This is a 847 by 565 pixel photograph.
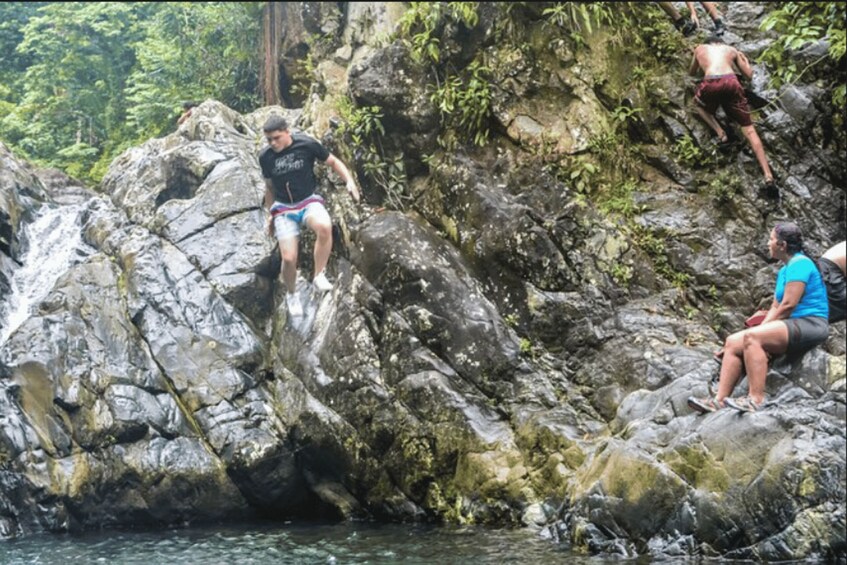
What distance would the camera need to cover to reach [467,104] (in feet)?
34.1

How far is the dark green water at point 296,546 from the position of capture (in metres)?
6.83

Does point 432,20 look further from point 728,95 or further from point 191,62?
Answer: point 191,62

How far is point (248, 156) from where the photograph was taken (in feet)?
39.8

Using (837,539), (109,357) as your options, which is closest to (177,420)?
(109,357)

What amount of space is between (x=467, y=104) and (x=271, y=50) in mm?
5800

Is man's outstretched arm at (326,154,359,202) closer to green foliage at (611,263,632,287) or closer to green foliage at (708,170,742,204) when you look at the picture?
green foliage at (611,263,632,287)

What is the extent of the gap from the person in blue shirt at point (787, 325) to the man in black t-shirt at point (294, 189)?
4.96 m

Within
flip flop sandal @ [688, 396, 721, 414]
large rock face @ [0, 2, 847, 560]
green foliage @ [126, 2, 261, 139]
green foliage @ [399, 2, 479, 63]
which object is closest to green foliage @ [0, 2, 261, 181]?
green foliage @ [126, 2, 261, 139]

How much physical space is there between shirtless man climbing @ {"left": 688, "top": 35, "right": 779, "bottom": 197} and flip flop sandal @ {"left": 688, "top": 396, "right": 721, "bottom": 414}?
3.83 m

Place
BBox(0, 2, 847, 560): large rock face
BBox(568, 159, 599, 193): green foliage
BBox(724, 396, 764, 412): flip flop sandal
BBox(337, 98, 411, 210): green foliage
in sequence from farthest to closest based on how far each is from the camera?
BBox(337, 98, 411, 210): green foliage, BBox(568, 159, 599, 193): green foliage, BBox(0, 2, 847, 560): large rock face, BBox(724, 396, 764, 412): flip flop sandal

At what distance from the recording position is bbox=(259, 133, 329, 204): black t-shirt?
9758 mm

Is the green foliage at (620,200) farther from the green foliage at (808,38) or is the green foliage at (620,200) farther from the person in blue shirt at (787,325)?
the person in blue shirt at (787,325)

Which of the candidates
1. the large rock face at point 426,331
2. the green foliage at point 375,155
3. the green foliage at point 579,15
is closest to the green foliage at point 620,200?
the large rock face at point 426,331

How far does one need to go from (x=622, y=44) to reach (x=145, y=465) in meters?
8.10
